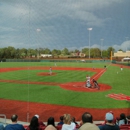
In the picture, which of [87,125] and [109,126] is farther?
[109,126]

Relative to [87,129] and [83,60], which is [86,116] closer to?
[87,129]

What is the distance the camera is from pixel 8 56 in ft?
216

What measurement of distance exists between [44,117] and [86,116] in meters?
6.62

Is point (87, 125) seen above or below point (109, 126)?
above

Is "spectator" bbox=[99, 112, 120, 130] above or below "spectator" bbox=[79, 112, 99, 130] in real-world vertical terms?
below

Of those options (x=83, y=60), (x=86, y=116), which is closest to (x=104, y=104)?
(x=86, y=116)

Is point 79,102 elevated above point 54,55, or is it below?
below

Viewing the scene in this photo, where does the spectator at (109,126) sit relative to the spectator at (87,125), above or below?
below

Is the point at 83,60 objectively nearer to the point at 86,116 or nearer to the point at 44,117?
the point at 44,117

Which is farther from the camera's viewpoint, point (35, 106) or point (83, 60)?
point (83, 60)

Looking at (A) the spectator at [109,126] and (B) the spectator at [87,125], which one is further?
(A) the spectator at [109,126]

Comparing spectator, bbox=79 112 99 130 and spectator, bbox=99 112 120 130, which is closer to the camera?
spectator, bbox=79 112 99 130

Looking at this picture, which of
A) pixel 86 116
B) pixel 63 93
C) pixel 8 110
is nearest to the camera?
pixel 86 116

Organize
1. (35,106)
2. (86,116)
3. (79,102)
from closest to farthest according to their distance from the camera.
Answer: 1. (86,116)
2. (35,106)
3. (79,102)
